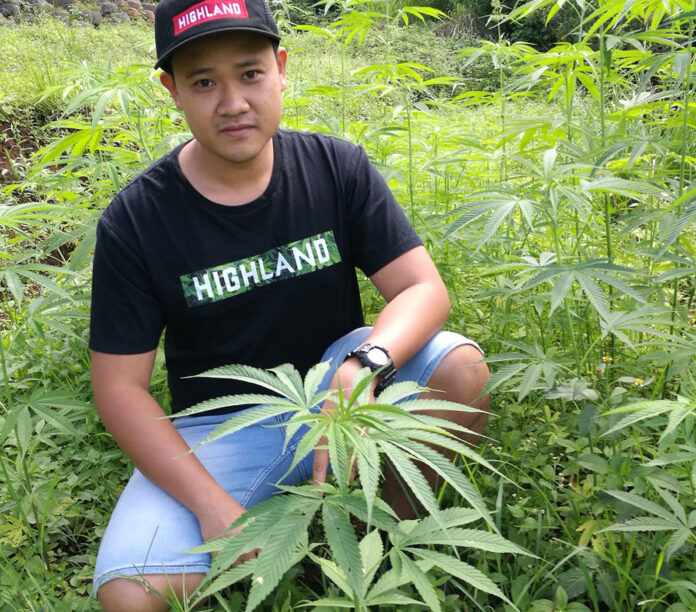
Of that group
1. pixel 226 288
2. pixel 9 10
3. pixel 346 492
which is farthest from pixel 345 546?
pixel 9 10

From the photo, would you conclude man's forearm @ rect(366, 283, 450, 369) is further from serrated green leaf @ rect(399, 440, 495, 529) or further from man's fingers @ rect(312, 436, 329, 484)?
serrated green leaf @ rect(399, 440, 495, 529)

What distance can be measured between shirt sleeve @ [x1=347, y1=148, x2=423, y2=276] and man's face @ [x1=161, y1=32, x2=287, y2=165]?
0.99 feet

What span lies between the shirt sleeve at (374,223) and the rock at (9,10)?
9523 millimetres

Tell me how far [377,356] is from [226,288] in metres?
0.43

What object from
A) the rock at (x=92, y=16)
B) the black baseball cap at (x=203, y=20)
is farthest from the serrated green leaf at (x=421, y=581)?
the rock at (x=92, y=16)

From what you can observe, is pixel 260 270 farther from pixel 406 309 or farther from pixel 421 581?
pixel 421 581

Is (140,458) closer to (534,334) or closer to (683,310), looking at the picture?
(534,334)

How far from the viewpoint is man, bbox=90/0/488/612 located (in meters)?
1.37

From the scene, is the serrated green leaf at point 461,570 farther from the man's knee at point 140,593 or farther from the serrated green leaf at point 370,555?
the man's knee at point 140,593

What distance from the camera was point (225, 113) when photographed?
1450mm

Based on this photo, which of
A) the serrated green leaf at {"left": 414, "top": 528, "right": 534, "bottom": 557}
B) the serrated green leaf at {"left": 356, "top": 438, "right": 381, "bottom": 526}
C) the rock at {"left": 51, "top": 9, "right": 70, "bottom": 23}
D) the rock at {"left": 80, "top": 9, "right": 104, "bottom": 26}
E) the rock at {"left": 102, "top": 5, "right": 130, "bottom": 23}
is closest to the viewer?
the serrated green leaf at {"left": 356, "top": 438, "right": 381, "bottom": 526}

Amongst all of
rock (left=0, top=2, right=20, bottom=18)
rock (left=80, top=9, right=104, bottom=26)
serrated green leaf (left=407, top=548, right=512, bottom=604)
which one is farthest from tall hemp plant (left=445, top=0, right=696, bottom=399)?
rock (left=80, top=9, right=104, bottom=26)

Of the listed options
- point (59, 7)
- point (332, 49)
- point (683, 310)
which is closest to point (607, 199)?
point (683, 310)

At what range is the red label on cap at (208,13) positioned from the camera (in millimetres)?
1395
